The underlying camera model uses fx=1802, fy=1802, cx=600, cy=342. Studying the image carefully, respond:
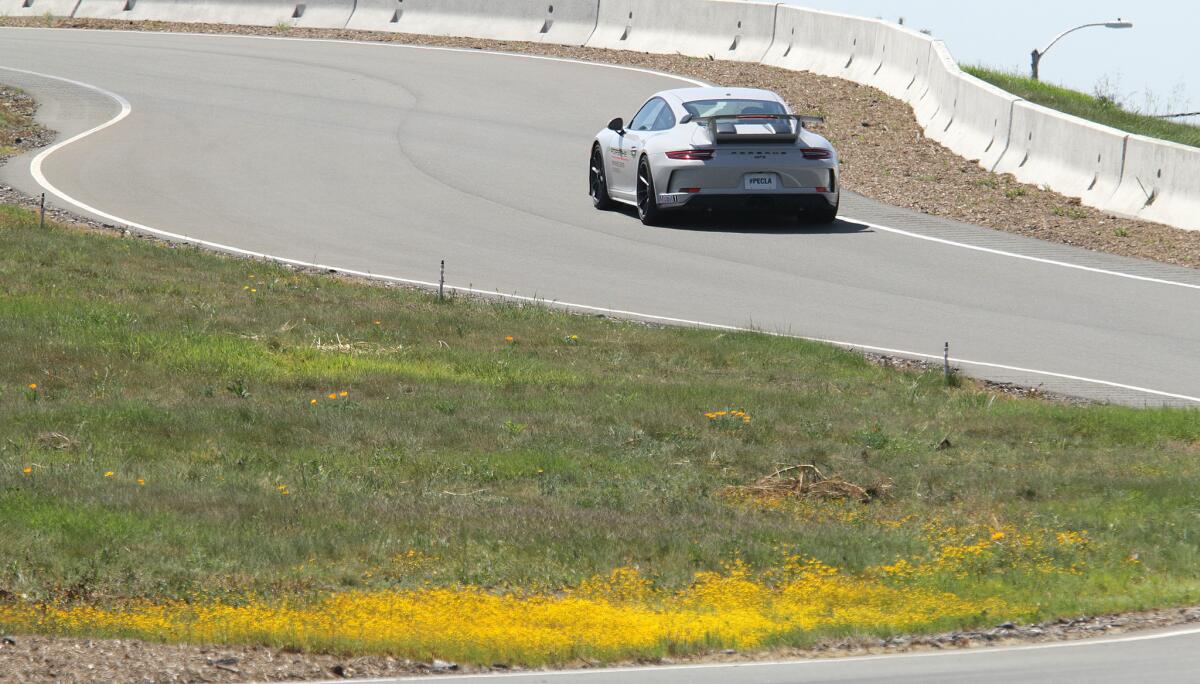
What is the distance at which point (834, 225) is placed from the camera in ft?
66.2

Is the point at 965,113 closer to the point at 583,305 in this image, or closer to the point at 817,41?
the point at 817,41

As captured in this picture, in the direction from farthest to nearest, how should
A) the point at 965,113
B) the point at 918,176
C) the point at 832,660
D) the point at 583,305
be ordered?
the point at 965,113, the point at 918,176, the point at 583,305, the point at 832,660

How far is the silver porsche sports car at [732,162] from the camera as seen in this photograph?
63.3ft

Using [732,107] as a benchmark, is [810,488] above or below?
below

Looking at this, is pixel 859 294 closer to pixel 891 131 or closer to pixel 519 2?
pixel 891 131

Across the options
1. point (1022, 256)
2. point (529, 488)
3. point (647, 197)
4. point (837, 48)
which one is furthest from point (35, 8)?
point (529, 488)

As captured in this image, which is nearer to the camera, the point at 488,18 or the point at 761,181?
the point at 761,181

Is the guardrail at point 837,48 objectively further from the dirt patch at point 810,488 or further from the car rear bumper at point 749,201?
the dirt patch at point 810,488

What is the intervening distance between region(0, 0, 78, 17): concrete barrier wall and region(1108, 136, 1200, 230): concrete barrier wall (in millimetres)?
28373

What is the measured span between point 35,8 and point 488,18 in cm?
1242

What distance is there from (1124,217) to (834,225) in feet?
10.8

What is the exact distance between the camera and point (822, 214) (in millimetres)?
20141

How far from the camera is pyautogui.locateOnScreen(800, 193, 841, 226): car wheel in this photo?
19828 millimetres

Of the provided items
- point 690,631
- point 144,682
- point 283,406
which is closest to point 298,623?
point 144,682
